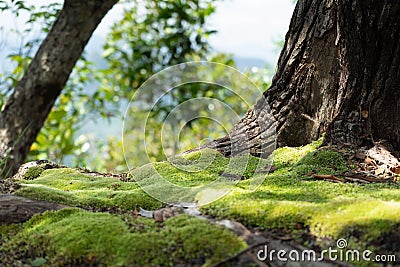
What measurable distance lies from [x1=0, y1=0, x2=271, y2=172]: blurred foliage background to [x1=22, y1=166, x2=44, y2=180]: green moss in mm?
2012

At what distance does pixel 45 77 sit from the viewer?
14.7 ft

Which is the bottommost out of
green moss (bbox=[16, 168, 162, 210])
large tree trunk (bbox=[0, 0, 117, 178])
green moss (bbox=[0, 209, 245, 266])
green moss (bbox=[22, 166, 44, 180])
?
green moss (bbox=[0, 209, 245, 266])

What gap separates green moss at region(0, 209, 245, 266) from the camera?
1.80m

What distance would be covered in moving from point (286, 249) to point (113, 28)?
24.1 ft

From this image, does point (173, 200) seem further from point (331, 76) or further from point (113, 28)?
point (113, 28)

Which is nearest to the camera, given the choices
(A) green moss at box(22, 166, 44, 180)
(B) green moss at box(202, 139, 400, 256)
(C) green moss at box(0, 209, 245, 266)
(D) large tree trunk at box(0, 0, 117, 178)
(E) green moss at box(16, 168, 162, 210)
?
(C) green moss at box(0, 209, 245, 266)

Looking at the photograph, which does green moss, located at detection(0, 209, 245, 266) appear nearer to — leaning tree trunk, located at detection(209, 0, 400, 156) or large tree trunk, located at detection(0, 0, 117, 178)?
leaning tree trunk, located at detection(209, 0, 400, 156)

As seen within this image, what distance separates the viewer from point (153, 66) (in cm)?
736

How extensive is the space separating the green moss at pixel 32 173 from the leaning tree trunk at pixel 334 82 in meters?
1.23

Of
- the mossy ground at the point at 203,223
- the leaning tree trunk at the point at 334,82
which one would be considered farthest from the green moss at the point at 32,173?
the leaning tree trunk at the point at 334,82

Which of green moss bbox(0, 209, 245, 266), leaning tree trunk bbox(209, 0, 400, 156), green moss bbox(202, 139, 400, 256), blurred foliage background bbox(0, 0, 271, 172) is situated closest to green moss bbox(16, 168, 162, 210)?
green moss bbox(0, 209, 245, 266)

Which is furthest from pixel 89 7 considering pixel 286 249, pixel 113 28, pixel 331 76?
pixel 113 28

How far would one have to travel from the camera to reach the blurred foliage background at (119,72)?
19.4 ft

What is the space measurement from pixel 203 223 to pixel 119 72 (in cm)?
596
